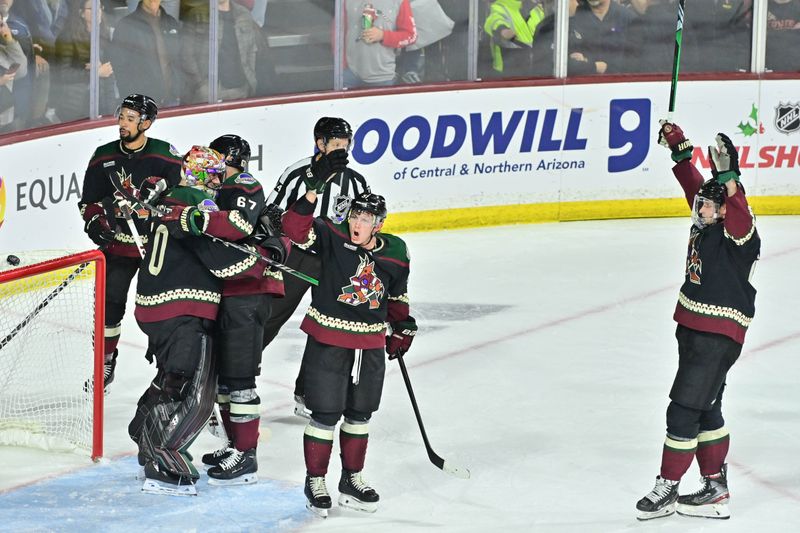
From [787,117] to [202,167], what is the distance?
6.40 metres

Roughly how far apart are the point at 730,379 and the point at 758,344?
693mm

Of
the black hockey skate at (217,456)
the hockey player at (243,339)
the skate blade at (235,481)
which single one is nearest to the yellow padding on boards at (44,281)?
the hockey player at (243,339)

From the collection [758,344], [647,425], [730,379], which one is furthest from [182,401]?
[758,344]

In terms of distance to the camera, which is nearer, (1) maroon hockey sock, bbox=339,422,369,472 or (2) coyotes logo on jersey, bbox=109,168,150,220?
(1) maroon hockey sock, bbox=339,422,369,472

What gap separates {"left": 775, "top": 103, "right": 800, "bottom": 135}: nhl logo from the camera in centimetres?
998

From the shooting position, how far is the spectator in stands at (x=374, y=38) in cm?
902

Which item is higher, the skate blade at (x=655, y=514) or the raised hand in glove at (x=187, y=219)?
the raised hand in glove at (x=187, y=219)

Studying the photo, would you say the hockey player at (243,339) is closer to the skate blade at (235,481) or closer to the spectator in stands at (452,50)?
the skate blade at (235,481)

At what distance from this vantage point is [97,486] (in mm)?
4742

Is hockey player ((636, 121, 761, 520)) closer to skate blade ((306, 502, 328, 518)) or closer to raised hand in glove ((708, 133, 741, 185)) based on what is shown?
raised hand in glove ((708, 133, 741, 185))

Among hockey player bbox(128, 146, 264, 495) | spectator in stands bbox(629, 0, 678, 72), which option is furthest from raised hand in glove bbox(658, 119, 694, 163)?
spectator in stands bbox(629, 0, 678, 72)

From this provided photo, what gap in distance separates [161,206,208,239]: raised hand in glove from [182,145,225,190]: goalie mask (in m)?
0.13

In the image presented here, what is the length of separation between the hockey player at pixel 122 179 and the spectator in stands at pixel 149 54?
238 centimetres

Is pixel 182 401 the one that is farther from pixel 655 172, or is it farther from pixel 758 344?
pixel 655 172
